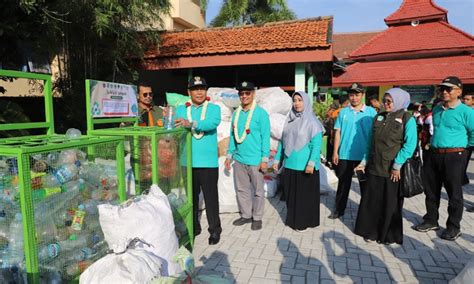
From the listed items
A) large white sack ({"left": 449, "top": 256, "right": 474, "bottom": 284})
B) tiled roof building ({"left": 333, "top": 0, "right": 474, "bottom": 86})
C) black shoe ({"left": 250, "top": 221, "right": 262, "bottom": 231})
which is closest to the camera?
large white sack ({"left": 449, "top": 256, "right": 474, "bottom": 284})

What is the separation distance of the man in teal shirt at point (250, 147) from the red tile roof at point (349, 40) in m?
24.0

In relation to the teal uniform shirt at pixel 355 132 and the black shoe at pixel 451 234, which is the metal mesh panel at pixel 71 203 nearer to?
the teal uniform shirt at pixel 355 132

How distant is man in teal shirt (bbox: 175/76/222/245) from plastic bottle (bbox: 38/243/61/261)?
1606mm

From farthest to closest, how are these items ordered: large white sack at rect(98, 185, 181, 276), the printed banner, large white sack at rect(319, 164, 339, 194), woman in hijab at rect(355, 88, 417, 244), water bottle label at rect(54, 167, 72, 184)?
1. large white sack at rect(319, 164, 339, 194)
2. woman in hijab at rect(355, 88, 417, 244)
3. the printed banner
4. large white sack at rect(98, 185, 181, 276)
5. water bottle label at rect(54, 167, 72, 184)

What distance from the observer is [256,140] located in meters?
3.82

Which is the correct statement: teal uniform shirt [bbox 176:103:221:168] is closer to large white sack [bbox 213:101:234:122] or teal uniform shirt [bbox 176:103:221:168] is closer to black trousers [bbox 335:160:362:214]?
black trousers [bbox 335:160:362:214]

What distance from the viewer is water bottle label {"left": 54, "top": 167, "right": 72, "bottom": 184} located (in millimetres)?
1931

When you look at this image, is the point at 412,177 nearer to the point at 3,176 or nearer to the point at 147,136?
the point at 147,136

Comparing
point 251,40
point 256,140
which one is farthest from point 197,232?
point 251,40

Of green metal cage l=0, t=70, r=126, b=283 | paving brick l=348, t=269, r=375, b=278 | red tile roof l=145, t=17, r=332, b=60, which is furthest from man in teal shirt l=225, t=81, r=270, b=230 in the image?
red tile roof l=145, t=17, r=332, b=60

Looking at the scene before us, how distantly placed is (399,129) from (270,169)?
246 centimetres

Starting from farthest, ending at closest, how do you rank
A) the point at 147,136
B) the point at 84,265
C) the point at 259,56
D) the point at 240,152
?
the point at 259,56
the point at 240,152
the point at 147,136
the point at 84,265

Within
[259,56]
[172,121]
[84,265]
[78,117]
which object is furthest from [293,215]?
[78,117]

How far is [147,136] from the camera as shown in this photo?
2.58 meters
